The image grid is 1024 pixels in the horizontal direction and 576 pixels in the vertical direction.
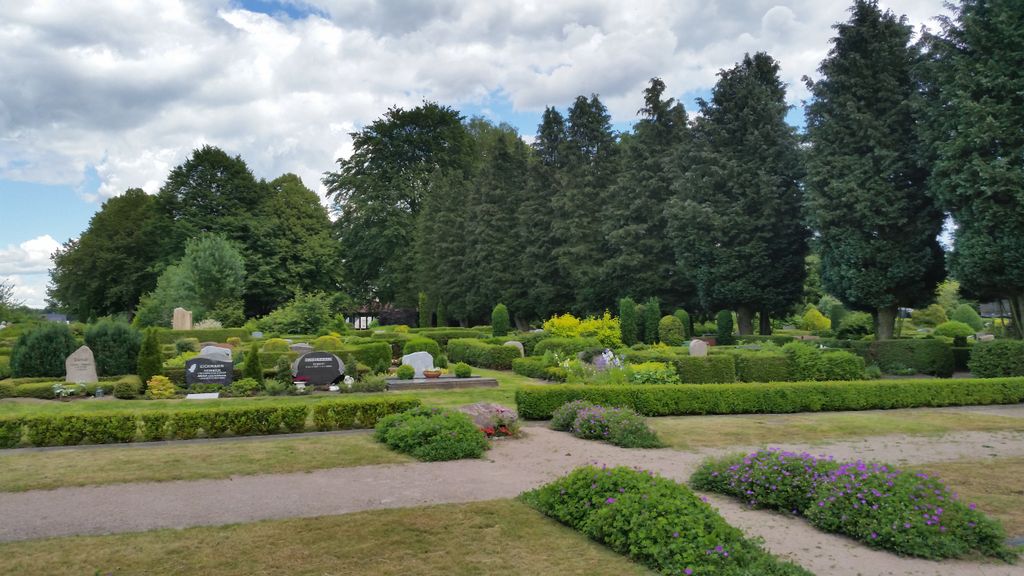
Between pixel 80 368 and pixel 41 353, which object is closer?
pixel 80 368

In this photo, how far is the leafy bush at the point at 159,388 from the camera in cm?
1744

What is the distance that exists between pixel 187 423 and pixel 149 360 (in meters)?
7.31

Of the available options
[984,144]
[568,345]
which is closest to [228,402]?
[568,345]

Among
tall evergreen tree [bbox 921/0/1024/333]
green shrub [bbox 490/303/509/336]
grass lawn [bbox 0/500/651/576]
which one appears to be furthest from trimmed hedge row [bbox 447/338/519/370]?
grass lawn [bbox 0/500/651/576]

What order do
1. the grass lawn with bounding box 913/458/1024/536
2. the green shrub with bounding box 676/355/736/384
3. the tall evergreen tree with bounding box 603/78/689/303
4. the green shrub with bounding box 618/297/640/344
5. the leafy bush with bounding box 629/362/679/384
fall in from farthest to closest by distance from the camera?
1. the tall evergreen tree with bounding box 603/78/689/303
2. the green shrub with bounding box 618/297/640/344
3. the green shrub with bounding box 676/355/736/384
4. the leafy bush with bounding box 629/362/679/384
5. the grass lawn with bounding box 913/458/1024/536

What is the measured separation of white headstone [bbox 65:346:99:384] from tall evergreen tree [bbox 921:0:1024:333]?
2704 cm

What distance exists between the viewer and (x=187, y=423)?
12.0 metres

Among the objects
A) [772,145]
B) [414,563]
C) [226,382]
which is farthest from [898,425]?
[772,145]

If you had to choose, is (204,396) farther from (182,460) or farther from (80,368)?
(182,460)

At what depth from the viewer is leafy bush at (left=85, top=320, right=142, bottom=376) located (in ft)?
66.4

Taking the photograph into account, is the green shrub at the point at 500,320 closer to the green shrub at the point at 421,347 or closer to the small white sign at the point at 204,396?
the green shrub at the point at 421,347

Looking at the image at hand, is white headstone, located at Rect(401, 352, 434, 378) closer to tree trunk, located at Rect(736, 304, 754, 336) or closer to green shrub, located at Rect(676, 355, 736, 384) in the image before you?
green shrub, located at Rect(676, 355, 736, 384)

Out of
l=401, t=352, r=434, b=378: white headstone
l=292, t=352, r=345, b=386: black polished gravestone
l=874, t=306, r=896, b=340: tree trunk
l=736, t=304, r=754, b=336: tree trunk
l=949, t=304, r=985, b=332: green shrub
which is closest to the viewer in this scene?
l=292, t=352, r=345, b=386: black polished gravestone

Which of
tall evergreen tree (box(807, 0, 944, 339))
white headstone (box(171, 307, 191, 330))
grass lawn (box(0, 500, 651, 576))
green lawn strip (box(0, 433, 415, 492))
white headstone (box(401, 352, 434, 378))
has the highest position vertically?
tall evergreen tree (box(807, 0, 944, 339))
